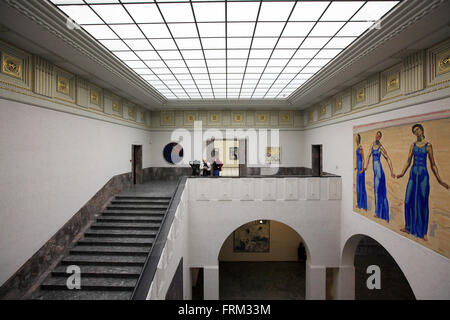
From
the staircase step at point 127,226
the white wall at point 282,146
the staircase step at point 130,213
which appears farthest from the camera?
the white wall at point 282,146

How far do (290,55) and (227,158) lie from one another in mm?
15876

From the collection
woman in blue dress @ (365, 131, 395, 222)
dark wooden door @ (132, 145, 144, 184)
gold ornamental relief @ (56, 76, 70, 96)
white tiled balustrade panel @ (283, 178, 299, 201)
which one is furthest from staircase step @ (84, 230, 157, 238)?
woman in blue dress @ (365, 131, 395, 222)

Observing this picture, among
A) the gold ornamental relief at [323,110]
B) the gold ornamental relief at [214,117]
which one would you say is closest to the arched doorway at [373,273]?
the gold ornamental relief at [323,110]

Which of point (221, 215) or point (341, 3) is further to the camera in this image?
point (221, 215)

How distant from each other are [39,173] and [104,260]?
9.36 ft

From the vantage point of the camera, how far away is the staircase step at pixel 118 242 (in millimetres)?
6941

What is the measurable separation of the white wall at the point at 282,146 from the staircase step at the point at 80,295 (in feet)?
28.4

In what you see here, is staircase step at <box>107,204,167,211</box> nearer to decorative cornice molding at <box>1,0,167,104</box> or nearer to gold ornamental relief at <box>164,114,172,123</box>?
decorative cornice molding at <box>1,0,167,104</box>

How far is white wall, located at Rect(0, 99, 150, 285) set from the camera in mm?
4777

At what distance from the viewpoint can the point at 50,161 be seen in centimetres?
596

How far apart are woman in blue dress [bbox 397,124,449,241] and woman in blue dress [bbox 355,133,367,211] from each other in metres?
1.98

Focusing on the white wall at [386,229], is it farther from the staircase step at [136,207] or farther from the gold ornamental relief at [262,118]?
the staircase step at [136,207]

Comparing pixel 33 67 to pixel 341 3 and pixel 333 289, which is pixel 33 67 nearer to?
pixel 341 3

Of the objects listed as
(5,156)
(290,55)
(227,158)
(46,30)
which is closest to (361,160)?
(290,55)
